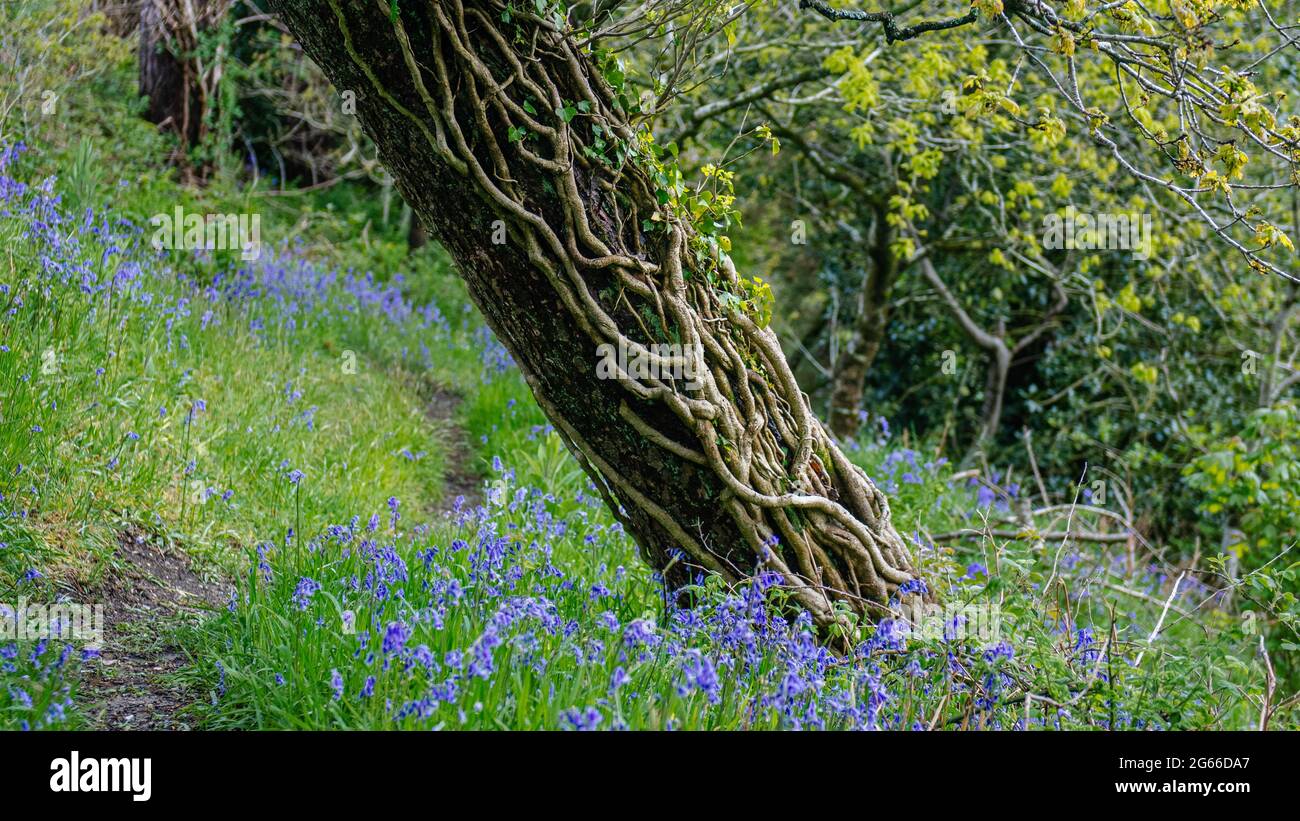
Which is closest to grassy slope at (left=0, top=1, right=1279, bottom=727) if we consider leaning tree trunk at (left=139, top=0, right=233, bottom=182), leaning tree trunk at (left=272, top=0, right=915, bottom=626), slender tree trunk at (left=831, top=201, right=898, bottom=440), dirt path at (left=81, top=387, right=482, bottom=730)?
dirt path at (left=81, top=387, right=482, bottom=730)

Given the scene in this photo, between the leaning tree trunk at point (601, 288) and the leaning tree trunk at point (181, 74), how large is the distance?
716 cm

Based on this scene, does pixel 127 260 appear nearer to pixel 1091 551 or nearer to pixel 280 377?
pixel 280 377

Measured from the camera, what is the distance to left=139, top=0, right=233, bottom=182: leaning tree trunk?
353 inches

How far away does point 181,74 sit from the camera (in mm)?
9211

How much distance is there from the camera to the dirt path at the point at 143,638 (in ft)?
8.66

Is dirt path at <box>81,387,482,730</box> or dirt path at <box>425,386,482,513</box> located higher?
dirt path at <box>425,386,482,513</box>

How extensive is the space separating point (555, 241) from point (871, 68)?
535cm

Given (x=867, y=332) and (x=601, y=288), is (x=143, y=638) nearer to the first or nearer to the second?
(x=601, y=288)

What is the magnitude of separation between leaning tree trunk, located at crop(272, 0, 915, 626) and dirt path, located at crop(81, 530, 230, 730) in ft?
4.42

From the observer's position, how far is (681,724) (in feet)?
7.41

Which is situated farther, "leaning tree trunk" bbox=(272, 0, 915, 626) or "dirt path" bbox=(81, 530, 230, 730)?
"leaning tree trunk" bbox=(272, 0, 915, 626)

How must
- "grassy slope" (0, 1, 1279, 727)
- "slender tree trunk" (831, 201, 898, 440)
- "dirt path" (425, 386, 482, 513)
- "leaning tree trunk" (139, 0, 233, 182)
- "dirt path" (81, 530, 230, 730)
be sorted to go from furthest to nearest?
"leaning tree trunk" (139, 0, 233, 182) < "slender tree trunk" (831, 201, 898, 440) < "dirt path" (425, 386, 482, 513) < "dirt path" (81, 530, 230, 730) < "grassy slope" (0, 1, 1279, 727)

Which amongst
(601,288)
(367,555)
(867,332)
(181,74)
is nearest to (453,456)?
(367,555)

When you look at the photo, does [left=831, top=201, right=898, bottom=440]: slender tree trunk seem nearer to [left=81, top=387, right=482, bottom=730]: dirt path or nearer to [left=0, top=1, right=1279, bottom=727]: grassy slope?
[left=0, top=1, right=1279, bottom=727]: grassy slope
